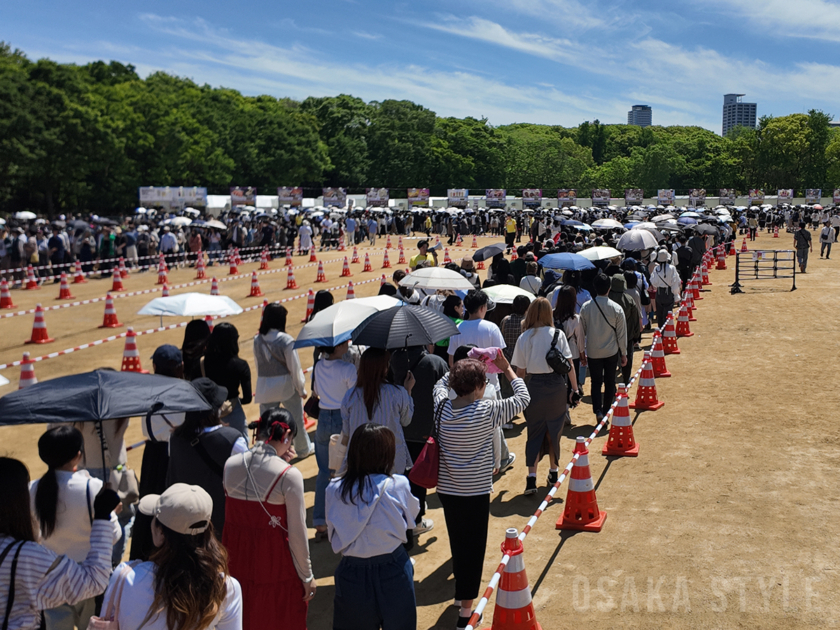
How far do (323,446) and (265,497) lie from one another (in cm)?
256

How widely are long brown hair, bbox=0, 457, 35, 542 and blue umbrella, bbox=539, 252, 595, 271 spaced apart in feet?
31.2

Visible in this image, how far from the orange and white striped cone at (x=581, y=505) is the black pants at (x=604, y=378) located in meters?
3.01

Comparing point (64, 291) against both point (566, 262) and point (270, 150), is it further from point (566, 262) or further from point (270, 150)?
point (270, 150)

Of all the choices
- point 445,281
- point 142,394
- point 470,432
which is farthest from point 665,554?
point 445,281

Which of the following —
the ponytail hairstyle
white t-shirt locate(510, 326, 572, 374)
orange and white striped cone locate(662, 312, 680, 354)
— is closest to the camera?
the ponytail hairstyle

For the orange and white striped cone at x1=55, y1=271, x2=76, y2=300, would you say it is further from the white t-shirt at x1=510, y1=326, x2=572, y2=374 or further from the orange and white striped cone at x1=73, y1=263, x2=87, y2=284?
the white t-shirt at x1=510, y1=326, x2=572, y2=374

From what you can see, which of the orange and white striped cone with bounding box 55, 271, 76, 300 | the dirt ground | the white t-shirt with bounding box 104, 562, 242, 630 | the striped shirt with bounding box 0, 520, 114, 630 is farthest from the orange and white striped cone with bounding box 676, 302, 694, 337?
the orange and white striped cone with bounding box 55, 271, 76, 300

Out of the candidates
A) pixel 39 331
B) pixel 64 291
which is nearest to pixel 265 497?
pixel 39 331

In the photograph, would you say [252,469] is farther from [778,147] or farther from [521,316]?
[778,147]

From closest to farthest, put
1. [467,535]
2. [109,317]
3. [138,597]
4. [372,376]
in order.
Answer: [138,597] < [467,535] < [372,376] < [109,317]

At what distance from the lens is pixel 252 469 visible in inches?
163

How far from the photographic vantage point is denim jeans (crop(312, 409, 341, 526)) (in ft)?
21.7

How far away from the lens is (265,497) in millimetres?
4141

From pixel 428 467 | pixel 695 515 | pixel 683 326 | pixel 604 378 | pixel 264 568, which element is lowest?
pixel 695 515
